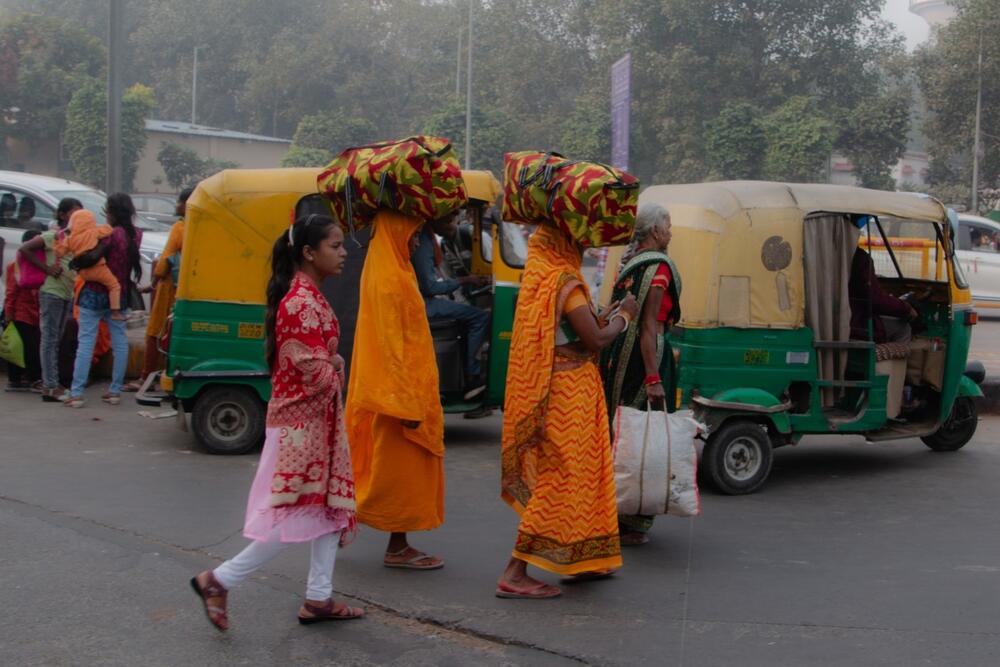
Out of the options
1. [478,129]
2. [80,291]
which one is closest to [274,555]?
[80,291]

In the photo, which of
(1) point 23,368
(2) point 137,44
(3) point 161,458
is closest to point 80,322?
(1) point 23,368

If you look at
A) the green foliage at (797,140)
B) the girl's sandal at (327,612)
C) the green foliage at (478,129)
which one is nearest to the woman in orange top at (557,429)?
the girl's sandal at (327,612)

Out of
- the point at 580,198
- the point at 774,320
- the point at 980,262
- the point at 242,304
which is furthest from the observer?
the point at 980,262

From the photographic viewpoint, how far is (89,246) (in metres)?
9.48

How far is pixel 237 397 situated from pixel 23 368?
326 centimetres

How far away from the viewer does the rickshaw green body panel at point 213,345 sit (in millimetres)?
7969

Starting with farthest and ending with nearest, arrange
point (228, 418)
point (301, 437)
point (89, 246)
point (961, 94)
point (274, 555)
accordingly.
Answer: point (961, 94)
point (89, 246)
point (228, 418)
point (274, 555)
point (301, 437)

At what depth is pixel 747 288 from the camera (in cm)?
714

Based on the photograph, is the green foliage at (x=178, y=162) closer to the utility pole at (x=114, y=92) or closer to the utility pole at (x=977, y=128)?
the utility pole at (x=977, y=128)

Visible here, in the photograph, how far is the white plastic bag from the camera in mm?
5590

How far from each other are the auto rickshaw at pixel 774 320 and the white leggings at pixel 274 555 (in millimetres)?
3063

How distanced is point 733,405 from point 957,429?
2409 millimetres

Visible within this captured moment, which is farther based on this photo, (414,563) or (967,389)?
(967,389)

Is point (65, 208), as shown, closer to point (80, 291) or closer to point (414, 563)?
point (80, 291)
